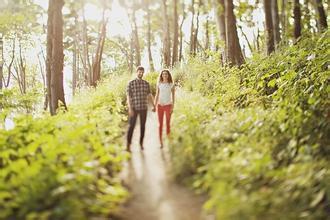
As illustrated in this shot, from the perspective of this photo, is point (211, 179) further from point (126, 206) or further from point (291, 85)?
point (291, 85)

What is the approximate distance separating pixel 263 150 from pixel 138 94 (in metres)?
3.73

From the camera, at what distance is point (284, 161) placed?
704 cm

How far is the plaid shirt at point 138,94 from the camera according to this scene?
10.0m

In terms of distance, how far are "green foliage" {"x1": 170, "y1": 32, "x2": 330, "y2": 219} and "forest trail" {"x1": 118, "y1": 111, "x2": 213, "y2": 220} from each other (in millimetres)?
280

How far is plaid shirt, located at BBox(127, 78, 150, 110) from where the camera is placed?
10.0 meters

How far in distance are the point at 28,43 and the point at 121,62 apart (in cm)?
2254

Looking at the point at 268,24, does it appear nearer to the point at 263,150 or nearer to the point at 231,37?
the point at 231,37

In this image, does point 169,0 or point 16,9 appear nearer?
point 16,9

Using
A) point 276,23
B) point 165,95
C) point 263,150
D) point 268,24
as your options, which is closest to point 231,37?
point 268,24

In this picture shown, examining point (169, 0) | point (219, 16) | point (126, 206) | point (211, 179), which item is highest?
point (169, 0)

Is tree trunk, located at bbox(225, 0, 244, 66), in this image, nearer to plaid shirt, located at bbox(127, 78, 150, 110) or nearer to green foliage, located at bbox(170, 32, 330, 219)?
green foliage, located at bbox(170, 32, 330, 219)

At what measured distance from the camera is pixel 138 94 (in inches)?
396

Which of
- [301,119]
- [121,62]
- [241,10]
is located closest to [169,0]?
[241,10]

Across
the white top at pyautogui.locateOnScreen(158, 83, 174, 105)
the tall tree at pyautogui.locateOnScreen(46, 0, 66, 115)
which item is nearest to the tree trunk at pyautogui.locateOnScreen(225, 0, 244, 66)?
the tall tree at pyautogui.locateOnScreen(46, 0, 66, 115)
